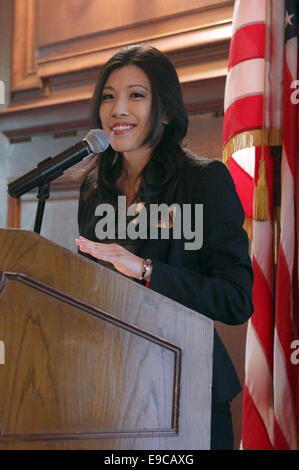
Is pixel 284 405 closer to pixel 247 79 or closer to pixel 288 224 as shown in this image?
pixel 288 224

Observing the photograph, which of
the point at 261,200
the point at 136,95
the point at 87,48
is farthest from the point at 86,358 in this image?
the point at 87,48

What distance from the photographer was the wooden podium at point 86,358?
3.12 ft

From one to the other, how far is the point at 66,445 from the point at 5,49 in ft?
9.68

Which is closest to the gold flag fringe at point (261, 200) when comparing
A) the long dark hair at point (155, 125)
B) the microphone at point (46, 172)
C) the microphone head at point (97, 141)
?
the long dark hair at point (155, 125)

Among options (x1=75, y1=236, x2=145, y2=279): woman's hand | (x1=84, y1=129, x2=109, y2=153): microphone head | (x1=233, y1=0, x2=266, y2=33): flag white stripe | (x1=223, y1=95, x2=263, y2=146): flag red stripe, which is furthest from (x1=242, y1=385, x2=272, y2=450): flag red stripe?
(x1=233, y1=0, x2=266, y2=33): flag white stripe

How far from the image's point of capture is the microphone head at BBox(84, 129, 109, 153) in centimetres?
141

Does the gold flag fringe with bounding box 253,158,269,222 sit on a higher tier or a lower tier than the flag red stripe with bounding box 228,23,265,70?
lower

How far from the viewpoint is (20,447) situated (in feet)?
3.10

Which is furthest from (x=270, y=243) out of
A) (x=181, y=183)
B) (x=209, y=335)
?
(x=209, y=335)

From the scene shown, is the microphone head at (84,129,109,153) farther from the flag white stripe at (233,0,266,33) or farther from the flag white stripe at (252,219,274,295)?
the flag white stripe at (233,0,266,33)

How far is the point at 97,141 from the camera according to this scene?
144 centimetres

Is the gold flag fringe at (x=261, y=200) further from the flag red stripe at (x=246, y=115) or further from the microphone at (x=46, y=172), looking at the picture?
the microphone at (x=46, y=172)

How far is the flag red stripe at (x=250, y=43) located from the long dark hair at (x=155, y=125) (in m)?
0.55

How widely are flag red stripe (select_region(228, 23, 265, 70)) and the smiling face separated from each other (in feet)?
2.01
